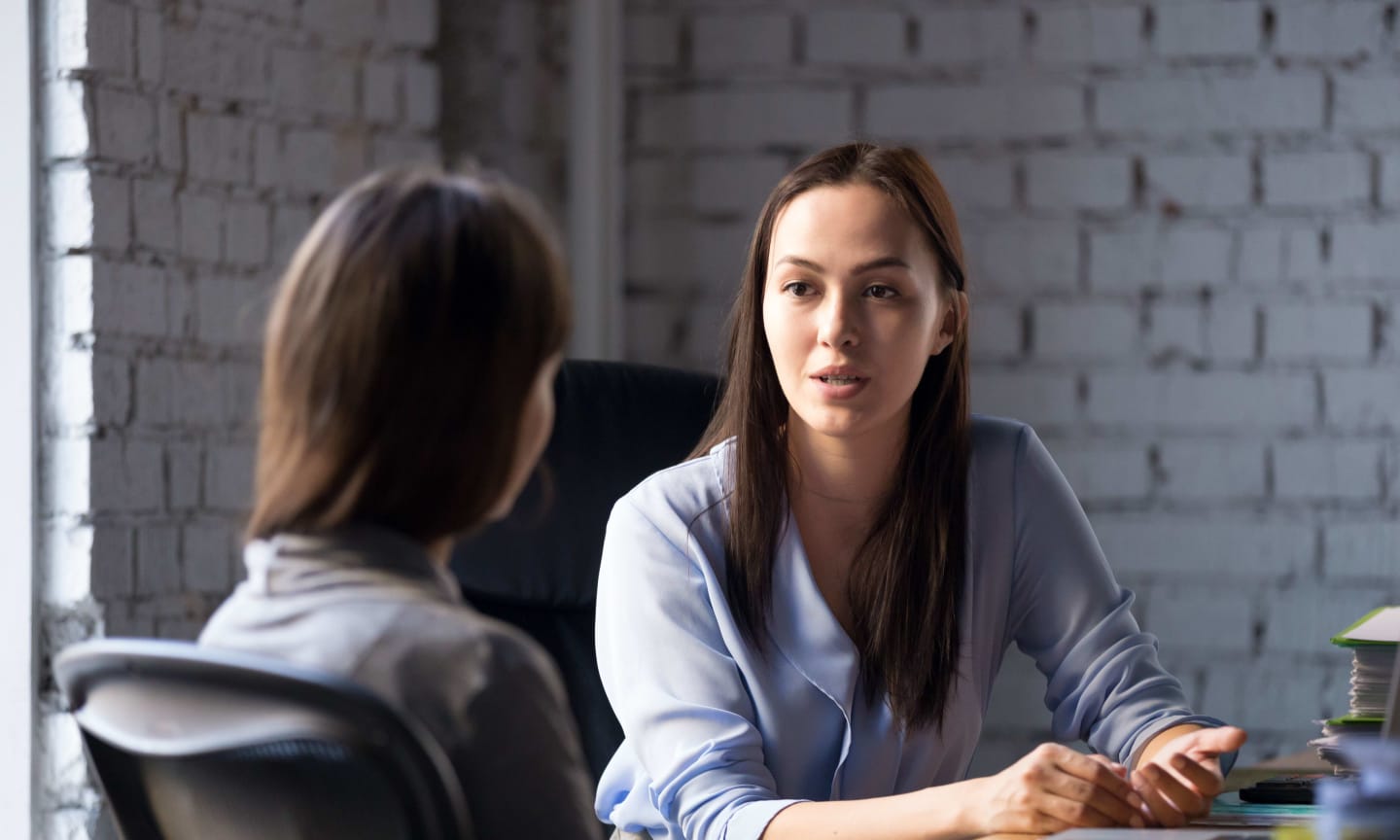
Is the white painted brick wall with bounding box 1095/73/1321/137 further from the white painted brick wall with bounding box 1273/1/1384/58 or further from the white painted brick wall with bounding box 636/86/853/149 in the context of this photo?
the white painted brick wall with bounding box 636/86/853/149

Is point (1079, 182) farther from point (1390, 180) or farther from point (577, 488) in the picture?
point (577, 488)

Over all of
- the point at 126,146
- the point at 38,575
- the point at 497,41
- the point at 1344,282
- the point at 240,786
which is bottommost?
the point at 38,575

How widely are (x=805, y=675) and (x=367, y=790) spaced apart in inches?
28.9

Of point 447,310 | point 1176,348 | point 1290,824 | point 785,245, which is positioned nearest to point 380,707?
point 447,310

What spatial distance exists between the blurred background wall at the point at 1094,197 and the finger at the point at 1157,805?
1247mm

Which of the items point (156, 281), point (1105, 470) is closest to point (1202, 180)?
point (1105, 470)

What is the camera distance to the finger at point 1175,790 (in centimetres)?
116

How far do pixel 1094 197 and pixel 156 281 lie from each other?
4.42ft

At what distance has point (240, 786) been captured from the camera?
0.73m

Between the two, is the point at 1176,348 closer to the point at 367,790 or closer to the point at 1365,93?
the point at 1365,93

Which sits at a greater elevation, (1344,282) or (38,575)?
(1344,282)

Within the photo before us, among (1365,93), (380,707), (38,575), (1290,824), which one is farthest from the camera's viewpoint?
(1365,93)

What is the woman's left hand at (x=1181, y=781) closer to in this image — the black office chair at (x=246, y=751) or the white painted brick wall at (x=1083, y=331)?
the black office chair at (x=246, y=751)

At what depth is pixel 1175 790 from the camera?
1.16 metres
